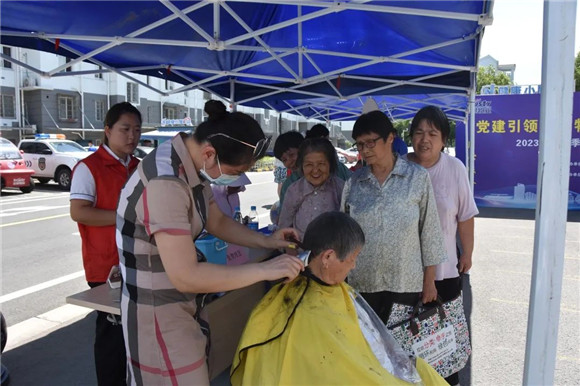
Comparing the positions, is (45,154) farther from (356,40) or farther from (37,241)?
(356,40)

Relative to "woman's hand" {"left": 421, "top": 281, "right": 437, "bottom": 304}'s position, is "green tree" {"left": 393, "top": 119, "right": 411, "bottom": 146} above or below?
above

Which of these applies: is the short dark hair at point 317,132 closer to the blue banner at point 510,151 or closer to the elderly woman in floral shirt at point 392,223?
the elderly woman in floral shirt at point 392,223

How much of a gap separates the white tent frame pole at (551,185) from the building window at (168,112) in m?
35.6

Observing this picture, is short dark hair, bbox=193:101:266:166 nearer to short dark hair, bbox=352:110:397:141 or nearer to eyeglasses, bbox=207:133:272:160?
eyeglasses, bbox=207:133:272:160

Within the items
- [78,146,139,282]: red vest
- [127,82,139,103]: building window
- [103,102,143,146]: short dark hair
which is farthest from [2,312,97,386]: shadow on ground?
[127,82,139,103]: building window

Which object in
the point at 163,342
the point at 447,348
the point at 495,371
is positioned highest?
the point at 163,342

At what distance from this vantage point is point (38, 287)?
4.97 meters

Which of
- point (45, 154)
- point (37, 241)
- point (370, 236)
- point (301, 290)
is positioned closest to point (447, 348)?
point (370, 236)

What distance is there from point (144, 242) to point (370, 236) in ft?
4.10

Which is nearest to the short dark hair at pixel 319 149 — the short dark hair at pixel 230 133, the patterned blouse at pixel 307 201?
the patterned blouse at pixel 307 201

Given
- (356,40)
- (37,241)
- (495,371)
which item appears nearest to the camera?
(495,371)

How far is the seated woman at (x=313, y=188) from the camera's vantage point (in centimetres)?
281

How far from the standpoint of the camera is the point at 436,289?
2504mm

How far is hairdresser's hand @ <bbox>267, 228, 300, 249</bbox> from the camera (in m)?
2.10
